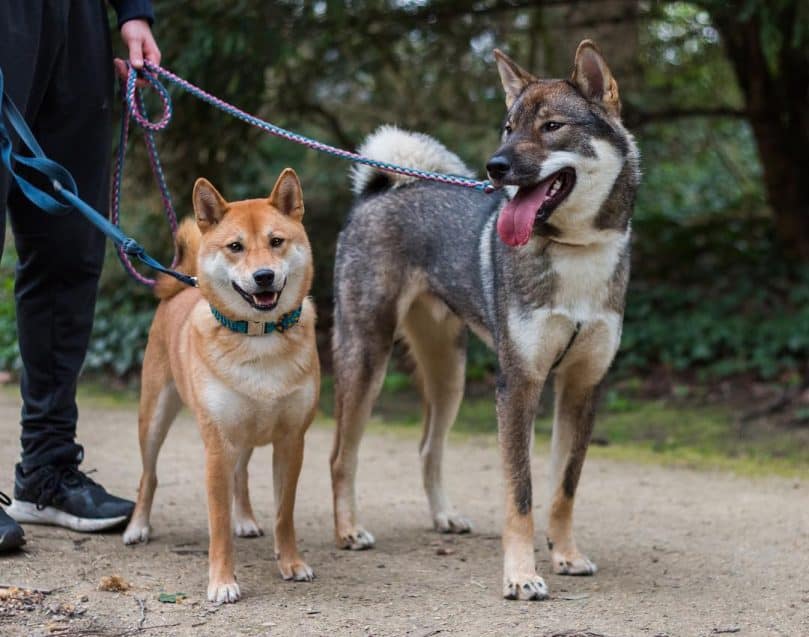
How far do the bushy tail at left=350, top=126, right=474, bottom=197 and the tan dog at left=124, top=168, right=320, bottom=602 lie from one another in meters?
1.17

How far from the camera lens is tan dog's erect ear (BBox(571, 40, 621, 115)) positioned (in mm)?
3869

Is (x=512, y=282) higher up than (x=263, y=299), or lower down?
higher up

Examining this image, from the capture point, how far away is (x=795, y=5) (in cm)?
669

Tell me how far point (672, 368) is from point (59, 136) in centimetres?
534

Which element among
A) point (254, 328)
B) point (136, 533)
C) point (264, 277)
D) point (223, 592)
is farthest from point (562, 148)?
point (136, 533)

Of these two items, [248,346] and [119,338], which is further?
[119,338]

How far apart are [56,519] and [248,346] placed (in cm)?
127

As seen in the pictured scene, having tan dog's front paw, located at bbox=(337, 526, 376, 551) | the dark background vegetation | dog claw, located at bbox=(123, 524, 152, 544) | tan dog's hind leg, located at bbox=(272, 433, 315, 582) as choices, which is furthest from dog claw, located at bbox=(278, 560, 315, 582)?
the dark background vegetation

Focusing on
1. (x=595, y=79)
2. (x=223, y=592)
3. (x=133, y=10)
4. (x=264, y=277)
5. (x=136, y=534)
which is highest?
(x=133, y=10)

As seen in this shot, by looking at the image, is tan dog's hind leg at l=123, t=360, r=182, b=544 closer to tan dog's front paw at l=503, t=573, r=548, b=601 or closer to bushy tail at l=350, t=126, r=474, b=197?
bushy tail at l=350, t=126, r=474, b=197

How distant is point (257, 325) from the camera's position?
3.77 metres

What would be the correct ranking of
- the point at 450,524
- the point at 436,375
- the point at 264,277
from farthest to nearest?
the point at 436,375
the point at 450,524
the point at 264,277

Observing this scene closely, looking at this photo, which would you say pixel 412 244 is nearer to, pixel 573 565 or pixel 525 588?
pixel 573 565

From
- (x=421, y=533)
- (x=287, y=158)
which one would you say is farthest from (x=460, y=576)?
(x=287, y=158)
